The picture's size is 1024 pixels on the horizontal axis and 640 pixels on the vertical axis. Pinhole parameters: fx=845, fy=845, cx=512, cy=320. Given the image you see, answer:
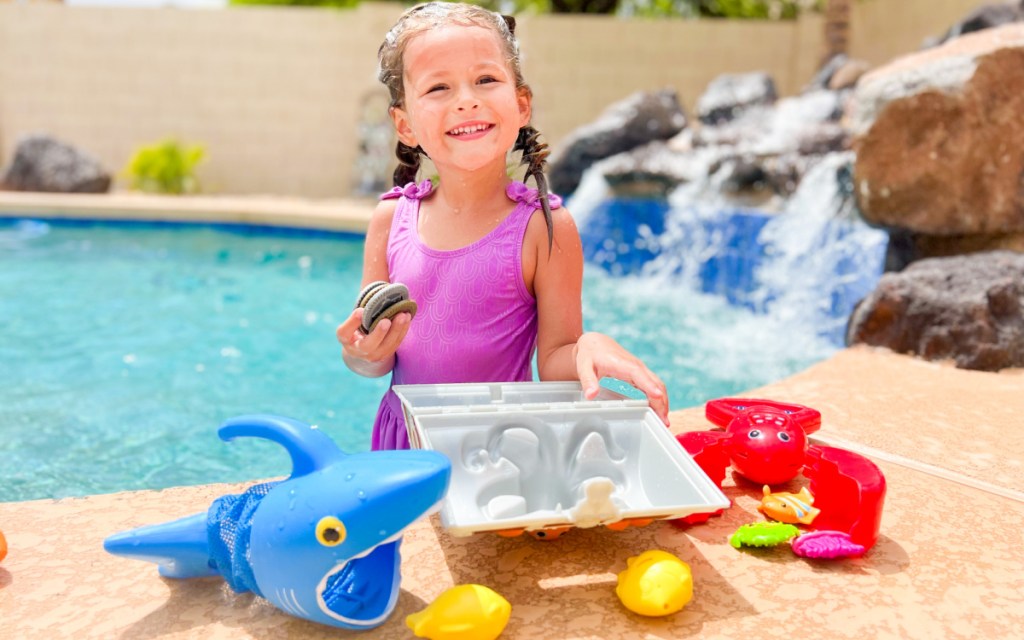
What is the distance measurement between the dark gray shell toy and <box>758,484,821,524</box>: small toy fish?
746mm

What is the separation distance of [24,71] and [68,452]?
12645 millimetres

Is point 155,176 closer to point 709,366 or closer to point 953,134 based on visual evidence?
point 709,366

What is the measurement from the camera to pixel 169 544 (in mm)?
1265

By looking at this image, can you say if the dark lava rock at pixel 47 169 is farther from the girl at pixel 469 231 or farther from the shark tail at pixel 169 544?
→ the shark tail at pixel 169 544

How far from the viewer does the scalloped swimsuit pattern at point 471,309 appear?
182cm

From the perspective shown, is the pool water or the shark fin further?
the pool water

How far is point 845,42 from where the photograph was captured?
12.0m

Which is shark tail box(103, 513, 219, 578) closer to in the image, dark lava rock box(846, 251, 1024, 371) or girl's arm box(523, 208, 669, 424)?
girl's arm box(523, 208, 669, 424)

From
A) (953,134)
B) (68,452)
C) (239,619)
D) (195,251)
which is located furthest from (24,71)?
(239,619)

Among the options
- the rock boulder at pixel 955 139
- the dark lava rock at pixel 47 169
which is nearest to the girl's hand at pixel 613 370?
the rock boulder at pixel 955 139

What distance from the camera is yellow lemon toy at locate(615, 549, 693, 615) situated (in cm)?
121

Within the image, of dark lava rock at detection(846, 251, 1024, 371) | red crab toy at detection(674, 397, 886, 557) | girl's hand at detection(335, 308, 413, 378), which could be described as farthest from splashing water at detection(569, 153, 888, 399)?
Result: girl's hand at detection(335, 308, 413, 378)

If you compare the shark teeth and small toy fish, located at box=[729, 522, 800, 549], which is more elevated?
the shark teeth

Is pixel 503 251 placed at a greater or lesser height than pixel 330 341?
greater
